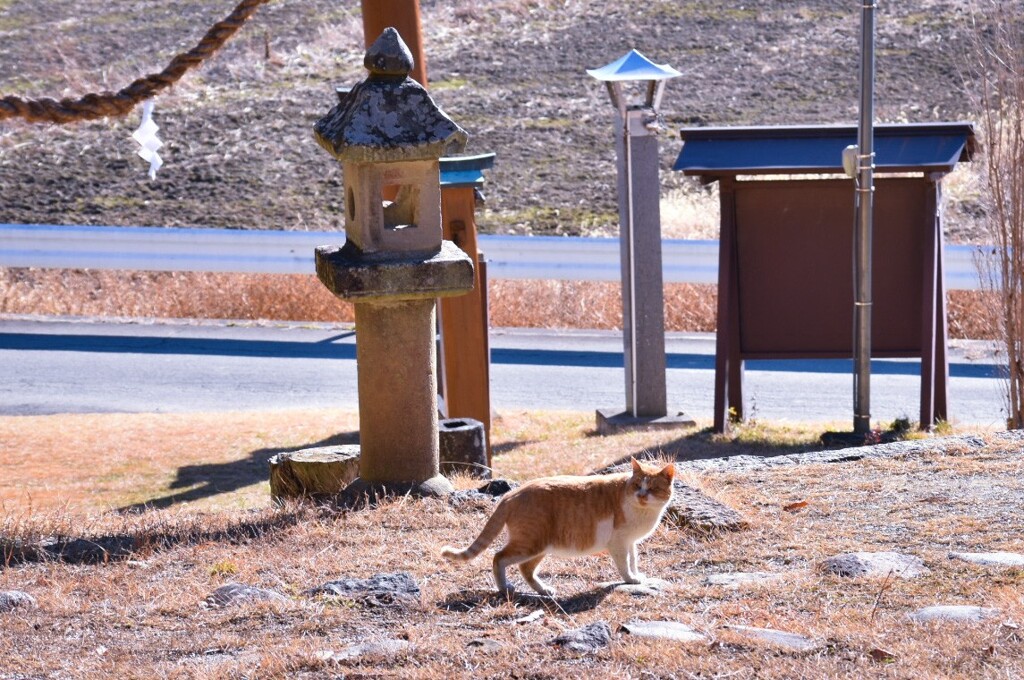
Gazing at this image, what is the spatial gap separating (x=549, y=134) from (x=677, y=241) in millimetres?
8831

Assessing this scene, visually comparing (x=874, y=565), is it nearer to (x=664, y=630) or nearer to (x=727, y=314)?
(x=664, y=630)

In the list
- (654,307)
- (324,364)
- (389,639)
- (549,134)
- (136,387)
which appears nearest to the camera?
(389,639)

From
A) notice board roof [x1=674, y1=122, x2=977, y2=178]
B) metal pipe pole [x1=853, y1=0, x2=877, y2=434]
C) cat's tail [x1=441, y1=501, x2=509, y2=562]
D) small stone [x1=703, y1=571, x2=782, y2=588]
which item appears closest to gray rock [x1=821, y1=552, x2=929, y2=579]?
small stone [x1=703, y1=571, x2=782, y2=588]

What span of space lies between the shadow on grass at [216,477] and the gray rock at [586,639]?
168 inches

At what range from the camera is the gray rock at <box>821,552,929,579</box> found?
489 centimetres

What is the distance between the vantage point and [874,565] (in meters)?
4.98

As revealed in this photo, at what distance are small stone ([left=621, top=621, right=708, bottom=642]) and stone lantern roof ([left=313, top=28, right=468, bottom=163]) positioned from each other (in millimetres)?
2569

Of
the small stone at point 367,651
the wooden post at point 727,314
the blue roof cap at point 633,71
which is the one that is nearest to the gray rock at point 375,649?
the small stone at point 367,651

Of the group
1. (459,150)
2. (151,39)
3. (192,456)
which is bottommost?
(192,456)

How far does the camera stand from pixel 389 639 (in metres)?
4.32

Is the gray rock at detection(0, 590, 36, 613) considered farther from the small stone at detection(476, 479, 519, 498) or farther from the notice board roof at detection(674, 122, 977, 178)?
the notice board roof at detection(674, 122, 977, 178)

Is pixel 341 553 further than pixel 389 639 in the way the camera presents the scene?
Yes

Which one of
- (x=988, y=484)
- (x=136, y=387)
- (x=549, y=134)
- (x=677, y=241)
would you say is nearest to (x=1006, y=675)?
(x=988, y=484)

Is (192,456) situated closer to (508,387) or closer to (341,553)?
(508,387)
